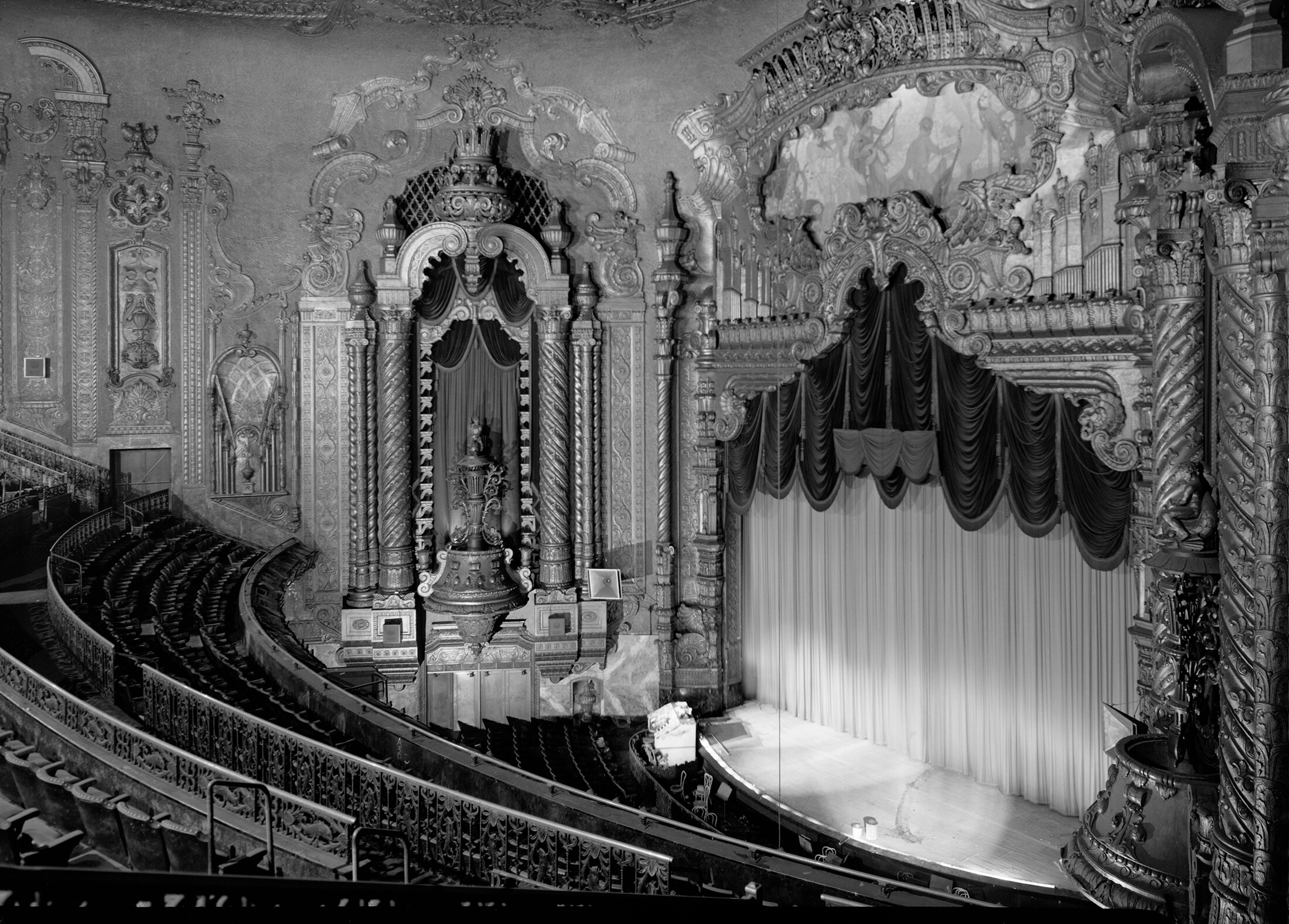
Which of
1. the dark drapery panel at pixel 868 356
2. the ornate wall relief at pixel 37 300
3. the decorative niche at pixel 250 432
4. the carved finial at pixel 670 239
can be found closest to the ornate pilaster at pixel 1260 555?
the dark drapery panel at pixel 868 356

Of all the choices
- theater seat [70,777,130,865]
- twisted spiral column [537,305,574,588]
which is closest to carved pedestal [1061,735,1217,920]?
theater seat [70,777,130,865]

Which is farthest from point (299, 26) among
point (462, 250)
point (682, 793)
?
point (682, 793)

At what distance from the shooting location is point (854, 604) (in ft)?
49.3

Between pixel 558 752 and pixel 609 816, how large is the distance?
6100mm

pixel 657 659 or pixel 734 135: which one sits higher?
pixel 734 135

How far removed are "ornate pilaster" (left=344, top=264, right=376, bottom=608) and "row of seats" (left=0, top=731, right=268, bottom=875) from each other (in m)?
9.26

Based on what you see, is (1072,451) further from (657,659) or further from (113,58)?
(113,58)

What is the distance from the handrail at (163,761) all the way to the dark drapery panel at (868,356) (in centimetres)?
849

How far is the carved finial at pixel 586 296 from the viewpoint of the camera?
16141 mm

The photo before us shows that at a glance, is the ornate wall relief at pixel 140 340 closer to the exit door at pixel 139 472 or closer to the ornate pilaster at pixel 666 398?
the exit door at pixel 139 472

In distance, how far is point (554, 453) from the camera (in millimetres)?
16281

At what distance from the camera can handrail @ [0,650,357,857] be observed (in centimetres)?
668

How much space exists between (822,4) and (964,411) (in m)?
5.10

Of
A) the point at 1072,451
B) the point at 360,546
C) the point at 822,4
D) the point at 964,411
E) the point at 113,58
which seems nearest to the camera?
the point at 1072,451
